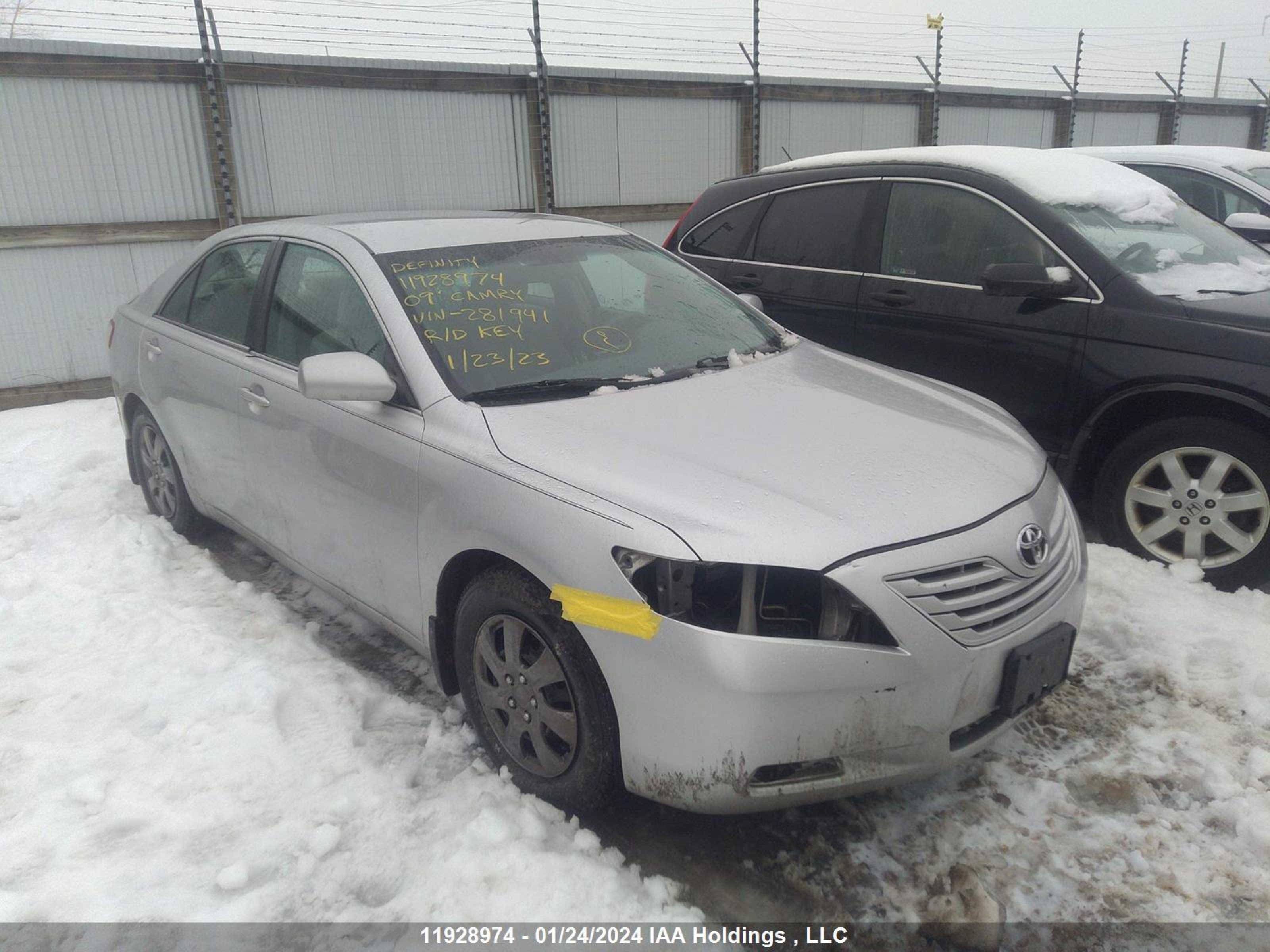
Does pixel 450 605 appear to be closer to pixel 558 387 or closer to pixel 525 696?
pixel 525 696

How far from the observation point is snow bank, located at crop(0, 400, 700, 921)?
2.26 meters

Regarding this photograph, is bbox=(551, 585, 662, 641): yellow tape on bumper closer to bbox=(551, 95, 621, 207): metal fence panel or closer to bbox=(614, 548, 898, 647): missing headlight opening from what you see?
bbox=(614, 548, 898, 647): missing headlight opening

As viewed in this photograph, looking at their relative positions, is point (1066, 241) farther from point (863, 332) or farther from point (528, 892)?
point (528, 892)

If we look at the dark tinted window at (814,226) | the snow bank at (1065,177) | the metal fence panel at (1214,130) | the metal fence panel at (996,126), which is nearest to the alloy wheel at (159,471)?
the dark tinted window at (814,226)

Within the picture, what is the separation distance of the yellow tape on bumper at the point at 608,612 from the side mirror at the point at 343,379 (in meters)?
0.95

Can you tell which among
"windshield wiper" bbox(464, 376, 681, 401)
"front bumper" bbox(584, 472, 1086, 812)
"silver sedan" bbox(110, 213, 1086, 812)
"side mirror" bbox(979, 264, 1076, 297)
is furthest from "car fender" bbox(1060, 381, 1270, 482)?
"windshield wiper" bbox(464, 376, 681, 401)

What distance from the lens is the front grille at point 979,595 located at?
2.17m

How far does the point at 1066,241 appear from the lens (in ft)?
13.5

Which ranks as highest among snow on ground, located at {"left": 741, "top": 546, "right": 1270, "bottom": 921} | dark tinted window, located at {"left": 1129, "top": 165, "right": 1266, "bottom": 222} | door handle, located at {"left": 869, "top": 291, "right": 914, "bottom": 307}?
dark tinted window, located at {"left": 1129, "top": 165, "right": 1266, "bottom": 222}

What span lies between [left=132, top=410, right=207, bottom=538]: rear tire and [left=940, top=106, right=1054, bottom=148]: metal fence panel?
11.7 metres

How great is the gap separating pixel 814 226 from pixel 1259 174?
4.00 meters

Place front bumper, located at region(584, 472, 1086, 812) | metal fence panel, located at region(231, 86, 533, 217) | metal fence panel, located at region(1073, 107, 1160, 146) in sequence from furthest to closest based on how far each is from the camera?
metal fence panel, located at region(1073, 107, 1160, 146), metal fence panel, located at region(231, 86, 533, 217), front bumper, located at region(584, 472, 1086, 812)

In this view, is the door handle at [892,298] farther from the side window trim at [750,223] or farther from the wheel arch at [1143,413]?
the wheel arch at [1143,413]

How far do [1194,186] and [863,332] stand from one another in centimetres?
362
